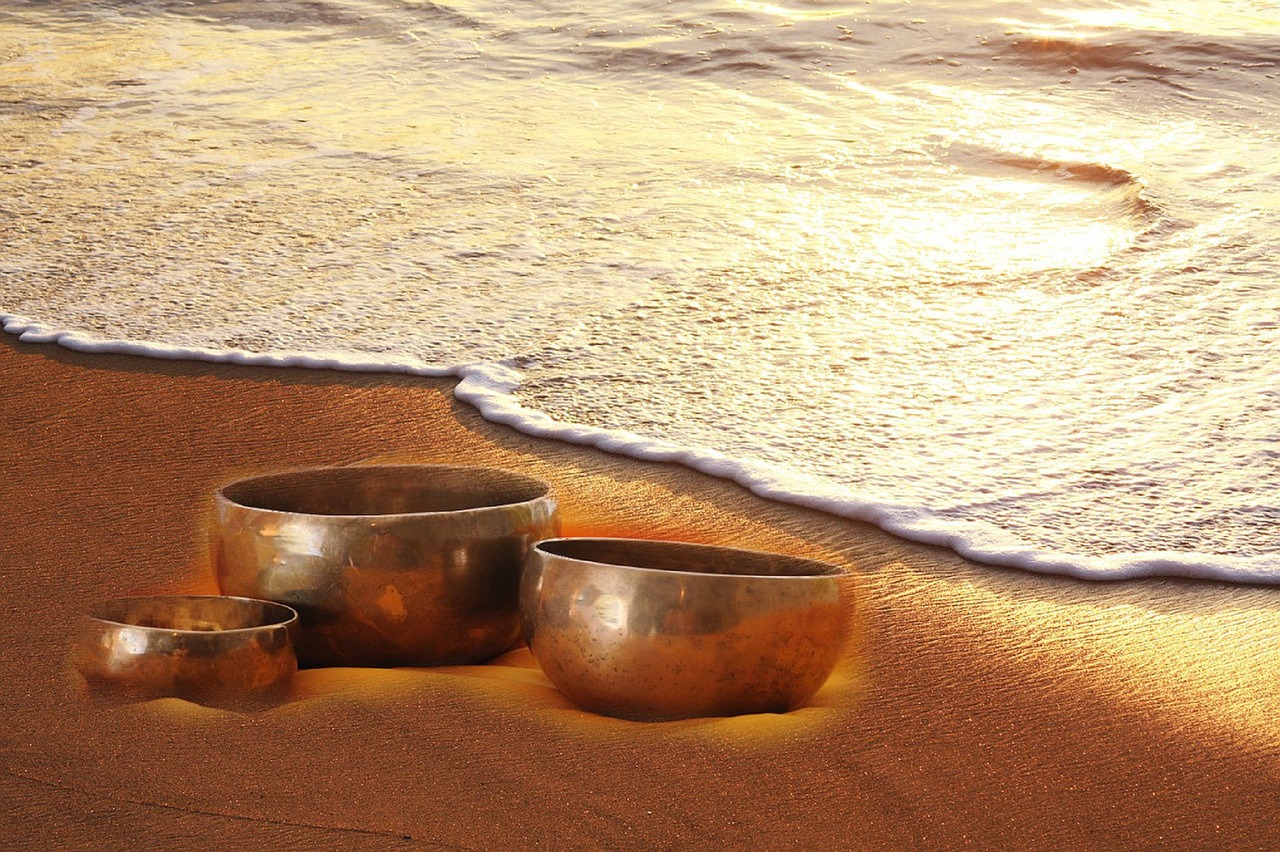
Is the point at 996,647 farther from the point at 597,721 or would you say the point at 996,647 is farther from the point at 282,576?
the point at 282,576

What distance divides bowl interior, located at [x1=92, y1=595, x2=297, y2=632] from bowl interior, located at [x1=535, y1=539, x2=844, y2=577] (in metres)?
0.40

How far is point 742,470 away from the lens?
9.04 feet

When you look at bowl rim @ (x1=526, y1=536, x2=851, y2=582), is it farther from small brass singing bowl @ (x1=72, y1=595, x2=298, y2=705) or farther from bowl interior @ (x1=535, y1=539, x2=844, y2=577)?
small brass singing bowl @ (x1=72, y1=595, x2=298, y2=705)

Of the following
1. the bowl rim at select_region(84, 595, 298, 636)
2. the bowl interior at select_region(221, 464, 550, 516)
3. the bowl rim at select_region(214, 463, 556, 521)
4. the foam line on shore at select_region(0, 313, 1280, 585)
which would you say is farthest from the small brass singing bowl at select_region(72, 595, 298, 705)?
the foam line on shore at select_region(0, 313, 1280, 585)

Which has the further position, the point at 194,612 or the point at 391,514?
the point at 391,514

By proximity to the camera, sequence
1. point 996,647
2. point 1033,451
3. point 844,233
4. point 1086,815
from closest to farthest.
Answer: point 1086,815 < point 996,647 < point 1033,451 < point 844,233

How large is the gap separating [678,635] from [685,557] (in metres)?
0.29

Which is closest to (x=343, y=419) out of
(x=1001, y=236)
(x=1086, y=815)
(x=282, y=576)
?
(x=282, y=576)

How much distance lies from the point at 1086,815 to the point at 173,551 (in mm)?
1522

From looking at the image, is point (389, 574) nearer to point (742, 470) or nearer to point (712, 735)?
point (712, 735)

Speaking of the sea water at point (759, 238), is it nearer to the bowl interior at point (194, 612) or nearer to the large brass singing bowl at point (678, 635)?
the large brass singing bowl at point (678, 635)

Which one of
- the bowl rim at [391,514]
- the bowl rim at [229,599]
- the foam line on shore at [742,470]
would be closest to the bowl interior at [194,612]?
the bowl rim at [229,599]

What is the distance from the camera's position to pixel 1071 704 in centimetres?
185

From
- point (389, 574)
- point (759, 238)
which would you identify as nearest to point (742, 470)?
point (389, 574)
